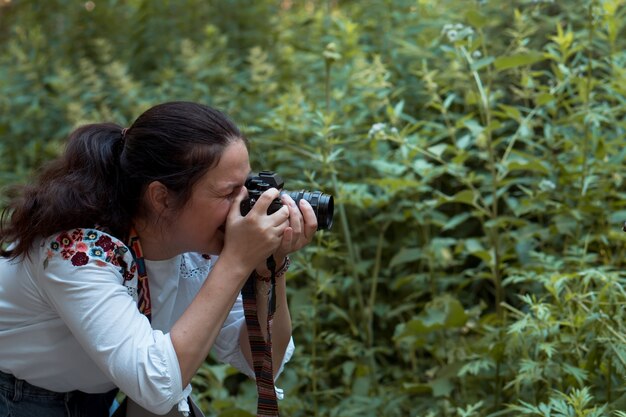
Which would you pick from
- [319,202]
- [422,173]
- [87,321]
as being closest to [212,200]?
[319,202]

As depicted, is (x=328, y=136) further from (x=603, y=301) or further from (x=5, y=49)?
(x=5, y=49)

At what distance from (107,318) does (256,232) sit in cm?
33

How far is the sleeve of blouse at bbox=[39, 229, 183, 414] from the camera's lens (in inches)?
63.1

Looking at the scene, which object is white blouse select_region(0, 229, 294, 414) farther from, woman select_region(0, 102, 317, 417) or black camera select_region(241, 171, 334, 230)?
black camera select_region(241, 171, 334, 230)

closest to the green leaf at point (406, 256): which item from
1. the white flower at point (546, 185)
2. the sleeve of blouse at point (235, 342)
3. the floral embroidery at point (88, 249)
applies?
the white flower at point (546, 185)

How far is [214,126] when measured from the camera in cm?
174

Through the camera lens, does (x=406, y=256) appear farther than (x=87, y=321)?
Yes

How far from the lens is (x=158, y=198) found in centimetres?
174

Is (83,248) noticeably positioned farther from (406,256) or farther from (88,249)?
(406,256)

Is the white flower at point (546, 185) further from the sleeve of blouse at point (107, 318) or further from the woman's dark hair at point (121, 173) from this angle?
the sleeve of blouse at point (107, 318)

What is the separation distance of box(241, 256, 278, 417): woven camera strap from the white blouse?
7.1 inches

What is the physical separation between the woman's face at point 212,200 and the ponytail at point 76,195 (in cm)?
13

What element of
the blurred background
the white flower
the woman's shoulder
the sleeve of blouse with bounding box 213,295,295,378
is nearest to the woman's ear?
the woman's shoulder

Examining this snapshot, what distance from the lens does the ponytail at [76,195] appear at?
1695 mm
